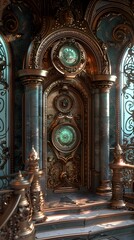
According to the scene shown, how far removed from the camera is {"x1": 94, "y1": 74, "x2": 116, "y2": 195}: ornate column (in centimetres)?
661

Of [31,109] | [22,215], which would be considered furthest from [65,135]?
[22,215]

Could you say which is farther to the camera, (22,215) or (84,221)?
(84,221)

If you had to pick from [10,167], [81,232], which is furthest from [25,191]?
[10,167]

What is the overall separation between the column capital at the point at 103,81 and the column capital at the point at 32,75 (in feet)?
3.85

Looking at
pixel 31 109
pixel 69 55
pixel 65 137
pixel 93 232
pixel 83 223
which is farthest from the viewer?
pixel 65 137

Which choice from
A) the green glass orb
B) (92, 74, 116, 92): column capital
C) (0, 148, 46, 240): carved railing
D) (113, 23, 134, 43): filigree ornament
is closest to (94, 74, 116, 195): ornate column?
(92, 74, 116, 92): column capital

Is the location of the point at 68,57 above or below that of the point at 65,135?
above

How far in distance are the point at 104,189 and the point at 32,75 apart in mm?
2747

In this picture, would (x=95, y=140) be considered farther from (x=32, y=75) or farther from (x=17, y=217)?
(x=17, y=217)

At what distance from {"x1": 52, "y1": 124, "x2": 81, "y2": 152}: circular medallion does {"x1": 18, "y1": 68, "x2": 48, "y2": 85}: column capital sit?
1.17 m

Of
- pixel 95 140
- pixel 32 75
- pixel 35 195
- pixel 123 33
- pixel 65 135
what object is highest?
pixel 123 33

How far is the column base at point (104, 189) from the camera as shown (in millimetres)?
6512

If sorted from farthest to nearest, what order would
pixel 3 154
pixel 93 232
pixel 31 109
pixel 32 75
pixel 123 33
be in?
1. pixel 123 33
2. pixel 3 154
3. pixel 31 109
4. pixel 32 75
5. pixel 93 232

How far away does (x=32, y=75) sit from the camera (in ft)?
19.4
